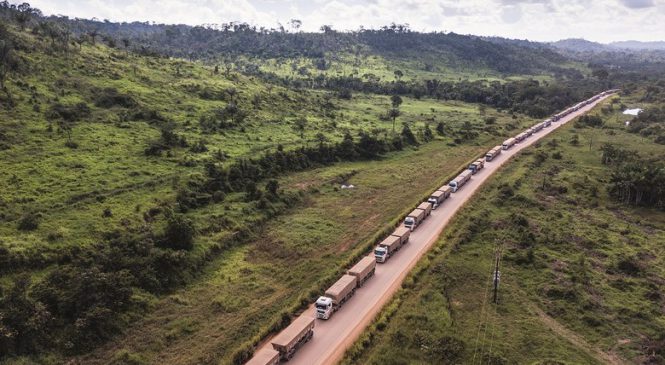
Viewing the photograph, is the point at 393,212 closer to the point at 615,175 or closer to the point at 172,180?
the point at 172,180

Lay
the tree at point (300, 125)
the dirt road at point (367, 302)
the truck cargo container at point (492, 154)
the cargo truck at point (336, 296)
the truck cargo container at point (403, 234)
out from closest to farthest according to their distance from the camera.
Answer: the dirt road at point (367, 302), the cargo truck at point (336, 296), the truck cargo container at point (403, 234), the truck cargo container at point (492, 154), the tree at point (300, 125)

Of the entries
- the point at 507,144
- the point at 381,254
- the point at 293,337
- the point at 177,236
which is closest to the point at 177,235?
the point at 177,236

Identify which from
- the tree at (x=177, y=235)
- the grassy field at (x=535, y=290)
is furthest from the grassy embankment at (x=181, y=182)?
the grassy field at (x=535, y=290)

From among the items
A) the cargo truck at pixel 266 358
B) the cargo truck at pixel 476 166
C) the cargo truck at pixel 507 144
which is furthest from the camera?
the cargo truck at pixel 507 144

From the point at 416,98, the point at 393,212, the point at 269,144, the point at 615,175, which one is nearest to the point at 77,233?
the point at 393,212

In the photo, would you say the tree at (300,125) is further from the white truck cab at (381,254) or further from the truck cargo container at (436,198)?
the white truck cab at (381,254)

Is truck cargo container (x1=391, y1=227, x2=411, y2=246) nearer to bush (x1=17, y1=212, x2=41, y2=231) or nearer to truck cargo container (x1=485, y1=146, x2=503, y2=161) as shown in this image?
bush (x1=17, y1=212, x2=41, y2=231)

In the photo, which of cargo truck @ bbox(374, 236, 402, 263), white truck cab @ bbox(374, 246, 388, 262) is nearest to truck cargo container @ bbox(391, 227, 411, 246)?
cargo truck @ bbox(374, 236, 402, 263)
